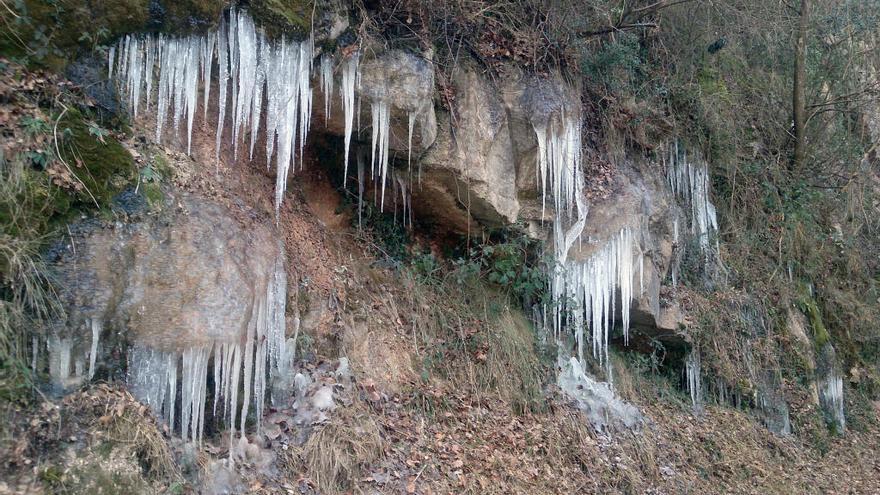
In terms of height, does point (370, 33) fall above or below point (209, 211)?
above

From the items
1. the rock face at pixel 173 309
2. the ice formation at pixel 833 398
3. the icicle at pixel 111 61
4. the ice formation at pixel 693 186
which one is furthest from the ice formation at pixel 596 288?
the icicle at pixel 111 61

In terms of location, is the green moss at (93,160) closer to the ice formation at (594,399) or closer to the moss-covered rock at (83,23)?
the moss-covered rock at (83,23)

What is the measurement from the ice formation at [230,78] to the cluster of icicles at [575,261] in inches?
119

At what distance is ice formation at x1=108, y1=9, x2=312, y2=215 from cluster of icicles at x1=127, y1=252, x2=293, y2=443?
103cm

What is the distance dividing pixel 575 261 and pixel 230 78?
15.1 ft

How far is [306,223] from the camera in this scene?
7.68m

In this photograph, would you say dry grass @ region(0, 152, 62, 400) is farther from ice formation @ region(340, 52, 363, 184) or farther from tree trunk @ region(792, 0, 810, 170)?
tree trunk @ region(792, 0, 810, 170)

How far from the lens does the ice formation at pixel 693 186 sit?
11180 millimetres

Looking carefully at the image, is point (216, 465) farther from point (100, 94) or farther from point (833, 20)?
point (833, 20)

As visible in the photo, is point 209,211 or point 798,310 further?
point 798,310

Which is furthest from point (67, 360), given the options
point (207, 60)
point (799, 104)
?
point (799, 104)

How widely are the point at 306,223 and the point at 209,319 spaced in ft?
6.87

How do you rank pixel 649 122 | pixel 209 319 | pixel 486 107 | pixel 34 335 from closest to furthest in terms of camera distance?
pixel 34 335
pixel 209 319
pixel 486 107
pixel 649 122

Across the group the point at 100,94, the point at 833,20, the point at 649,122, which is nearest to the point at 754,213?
the point at 649,122
